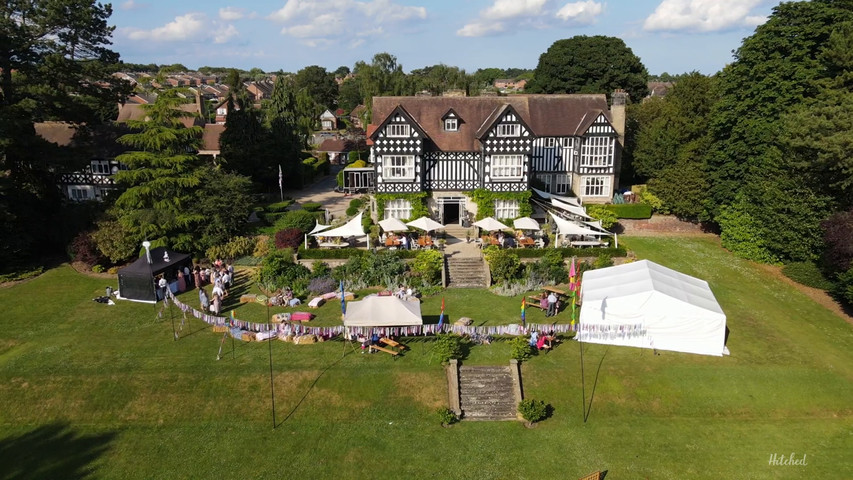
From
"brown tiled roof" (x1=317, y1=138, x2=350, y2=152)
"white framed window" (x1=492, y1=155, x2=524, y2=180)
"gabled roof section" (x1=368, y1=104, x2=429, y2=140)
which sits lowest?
"white framed window" (x1=492, y1=155, x2=524, y2=180)

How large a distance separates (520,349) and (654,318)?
20.7ft

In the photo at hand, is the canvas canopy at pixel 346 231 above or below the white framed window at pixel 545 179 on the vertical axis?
below

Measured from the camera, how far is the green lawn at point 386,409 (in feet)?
57.6

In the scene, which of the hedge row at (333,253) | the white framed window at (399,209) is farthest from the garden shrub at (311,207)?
the hedge row at (333,253)

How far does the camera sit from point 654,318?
23.5 meters

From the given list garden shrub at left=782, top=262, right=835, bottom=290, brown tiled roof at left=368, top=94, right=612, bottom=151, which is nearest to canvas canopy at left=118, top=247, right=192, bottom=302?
brown tiled roof at left=368, top=94, right=612, bottom=151

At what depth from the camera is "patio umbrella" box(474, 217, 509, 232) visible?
111 feet

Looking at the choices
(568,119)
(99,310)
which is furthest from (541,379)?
(568,119)

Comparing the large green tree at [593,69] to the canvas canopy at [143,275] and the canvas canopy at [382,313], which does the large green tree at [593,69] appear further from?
the canvas canopy at [143,275]

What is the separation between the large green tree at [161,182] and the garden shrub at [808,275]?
35.3 meters

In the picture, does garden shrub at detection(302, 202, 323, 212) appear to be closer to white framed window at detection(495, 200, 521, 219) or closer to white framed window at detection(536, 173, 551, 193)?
white framed window at detection(495, 200, 521, 219)

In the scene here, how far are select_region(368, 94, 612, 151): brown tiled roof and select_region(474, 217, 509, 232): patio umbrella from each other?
19.9 ft

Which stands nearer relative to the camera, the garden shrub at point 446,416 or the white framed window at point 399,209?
the garden shrub at point 446,416

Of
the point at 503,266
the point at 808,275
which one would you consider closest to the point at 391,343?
the point at 503,266
